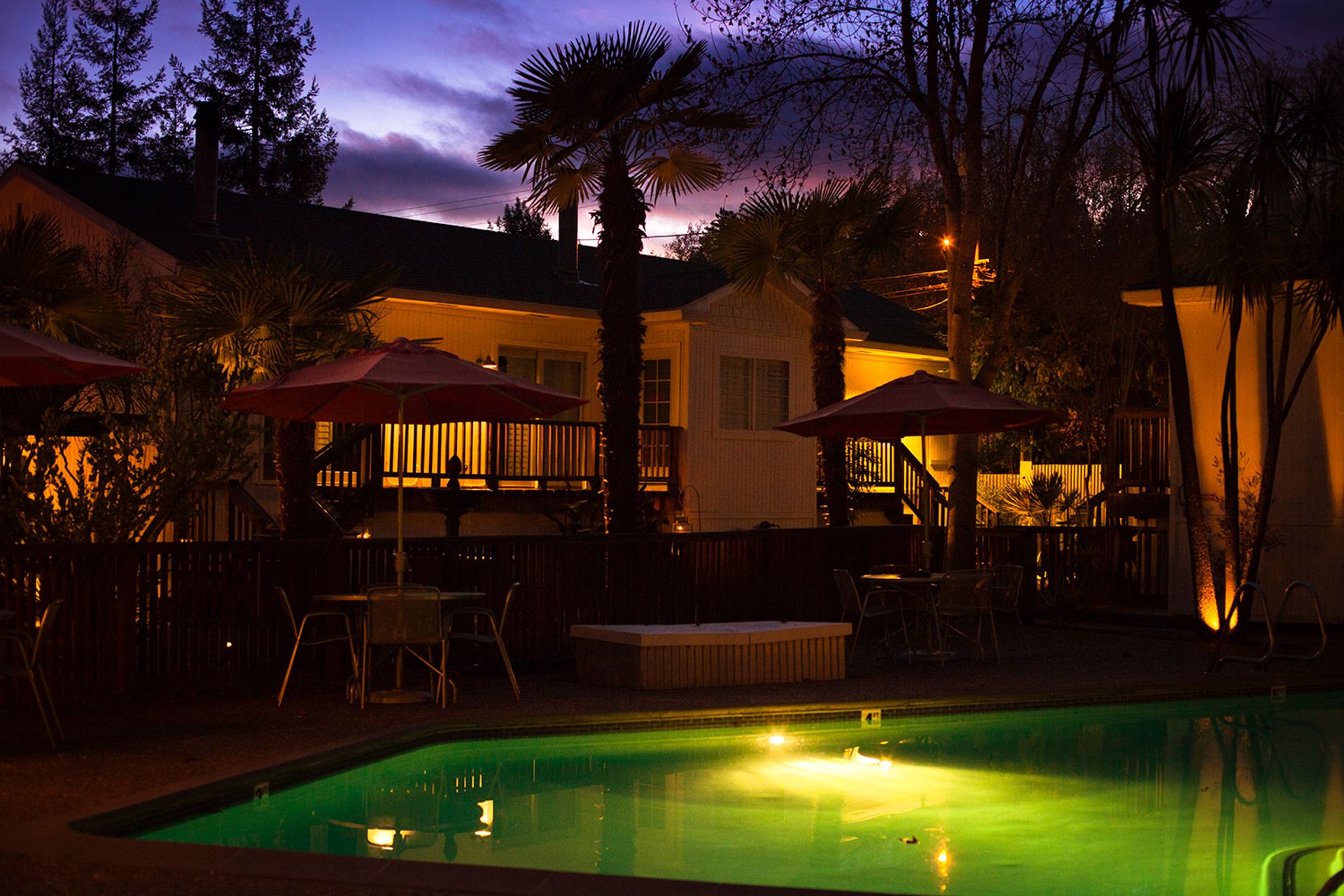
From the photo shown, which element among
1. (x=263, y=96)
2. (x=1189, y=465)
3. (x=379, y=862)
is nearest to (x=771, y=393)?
(x=1189, y=465)

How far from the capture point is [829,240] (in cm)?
1972

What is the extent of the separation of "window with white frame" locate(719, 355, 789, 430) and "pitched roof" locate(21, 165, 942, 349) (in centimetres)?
149

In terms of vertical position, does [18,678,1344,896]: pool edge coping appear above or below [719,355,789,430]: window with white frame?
below

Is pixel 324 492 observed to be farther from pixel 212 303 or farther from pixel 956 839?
pixel 956 839

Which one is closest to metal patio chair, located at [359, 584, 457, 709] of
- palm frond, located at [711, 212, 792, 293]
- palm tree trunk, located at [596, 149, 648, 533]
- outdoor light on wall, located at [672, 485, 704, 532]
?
palm tree trunk, located at [596, 149, 648, 533]

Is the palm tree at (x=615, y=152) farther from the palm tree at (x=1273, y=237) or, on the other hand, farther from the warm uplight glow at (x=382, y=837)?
the warm uplight glow at (x=382, y=837)

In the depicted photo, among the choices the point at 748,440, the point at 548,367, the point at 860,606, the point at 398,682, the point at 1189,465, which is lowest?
the point at 398,682

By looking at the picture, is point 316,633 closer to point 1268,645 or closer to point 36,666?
point 36,666

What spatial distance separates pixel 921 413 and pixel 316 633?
5.90 m

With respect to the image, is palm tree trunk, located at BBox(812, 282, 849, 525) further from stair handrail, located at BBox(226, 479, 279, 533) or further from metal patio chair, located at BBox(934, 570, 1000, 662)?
stair handrail, located at BBox(226, 479, 279, 533)

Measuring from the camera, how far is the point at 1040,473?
26891 mm

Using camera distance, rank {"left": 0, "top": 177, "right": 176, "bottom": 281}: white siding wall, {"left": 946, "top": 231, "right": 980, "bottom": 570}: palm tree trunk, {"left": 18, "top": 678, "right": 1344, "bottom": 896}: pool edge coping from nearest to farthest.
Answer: {"left": 18, "top": 678, "right": 1344, "bottom": 896}: pool edge coping → {"left": 946, "top": 231, "right": 980, "bottom": 570}: palm tree trunk → {"left": 0, "top": 177, "right": 176, "bottom": 281}: white siding wall

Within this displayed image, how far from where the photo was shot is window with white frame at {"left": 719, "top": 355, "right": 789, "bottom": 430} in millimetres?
23172

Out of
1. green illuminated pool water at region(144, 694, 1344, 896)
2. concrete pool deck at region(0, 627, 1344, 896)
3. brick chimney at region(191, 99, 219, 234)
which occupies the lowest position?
green illuminated pool water at region(144, 694, 1344, 896)
